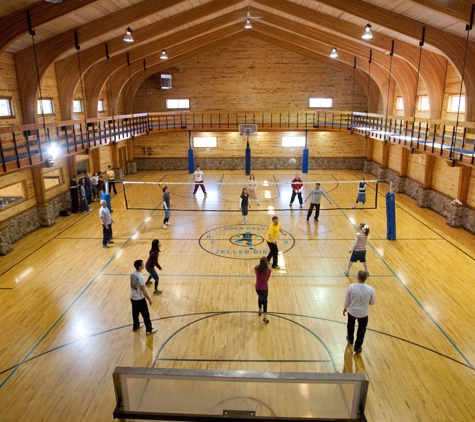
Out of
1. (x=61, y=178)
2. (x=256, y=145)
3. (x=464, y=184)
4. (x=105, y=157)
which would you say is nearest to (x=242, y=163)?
(x=256, y=145)

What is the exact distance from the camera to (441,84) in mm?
15641

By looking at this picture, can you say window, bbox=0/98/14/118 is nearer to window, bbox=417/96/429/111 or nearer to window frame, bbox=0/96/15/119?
window frame, bbox=0/96/15/119

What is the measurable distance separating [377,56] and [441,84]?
4.20 m

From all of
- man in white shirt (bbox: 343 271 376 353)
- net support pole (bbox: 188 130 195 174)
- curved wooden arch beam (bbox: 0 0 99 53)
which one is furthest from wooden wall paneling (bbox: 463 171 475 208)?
net support pole (bbox: 188 130 195 174)

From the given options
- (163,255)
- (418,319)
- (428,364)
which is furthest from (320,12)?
(428,364)

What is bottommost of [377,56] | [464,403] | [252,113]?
[464,403]

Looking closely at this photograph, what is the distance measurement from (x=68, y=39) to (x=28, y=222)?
685 centimetres

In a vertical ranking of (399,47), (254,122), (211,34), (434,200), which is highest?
(211,34)

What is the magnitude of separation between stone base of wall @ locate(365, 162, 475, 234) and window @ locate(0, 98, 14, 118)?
13540 millimetres

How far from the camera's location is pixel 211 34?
2156 centimetres

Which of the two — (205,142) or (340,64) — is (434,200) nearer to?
(340,64)

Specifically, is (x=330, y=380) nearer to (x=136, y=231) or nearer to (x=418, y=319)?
(x=418, y=319)

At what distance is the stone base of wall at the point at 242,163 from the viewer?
27062mm

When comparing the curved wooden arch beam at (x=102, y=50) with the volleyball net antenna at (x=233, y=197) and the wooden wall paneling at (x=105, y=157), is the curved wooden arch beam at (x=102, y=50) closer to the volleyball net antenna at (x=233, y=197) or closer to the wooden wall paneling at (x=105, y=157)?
the volleyball net antenna at (x=233, y=197)
